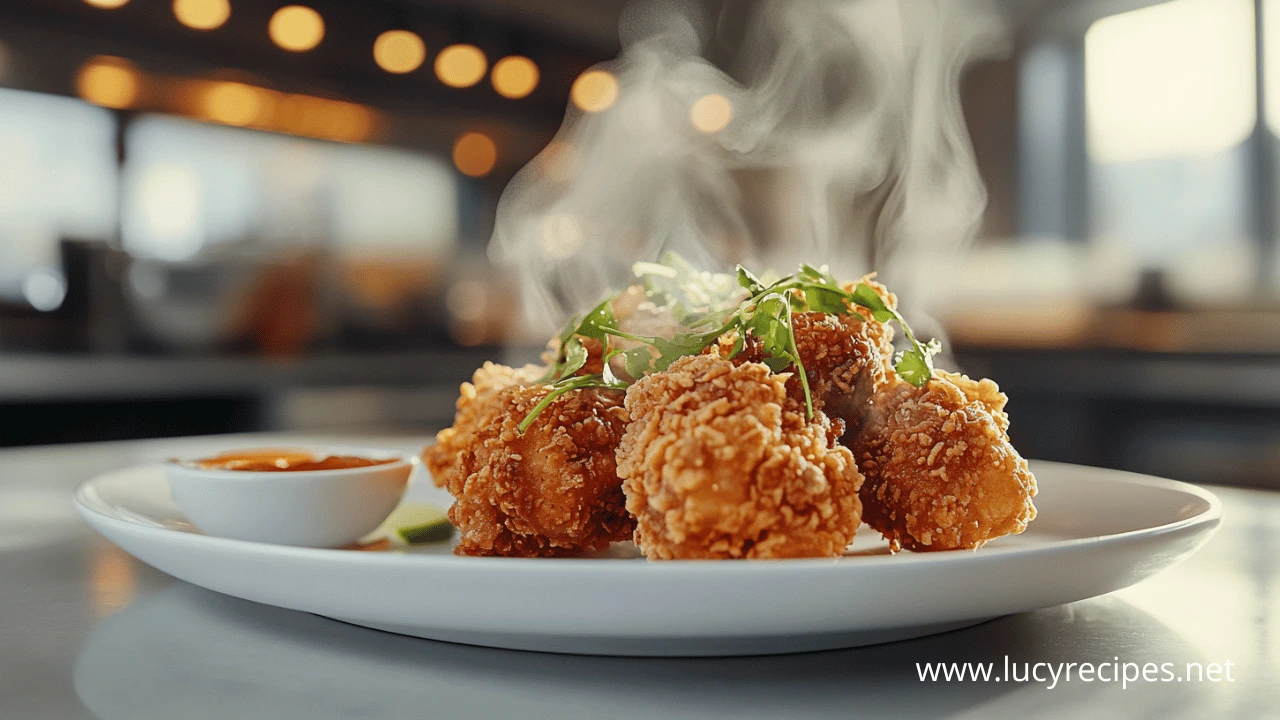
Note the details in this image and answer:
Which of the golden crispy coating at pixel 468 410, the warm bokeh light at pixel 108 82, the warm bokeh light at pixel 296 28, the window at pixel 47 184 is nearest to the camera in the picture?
the golden crispy coating at pixel 468 410

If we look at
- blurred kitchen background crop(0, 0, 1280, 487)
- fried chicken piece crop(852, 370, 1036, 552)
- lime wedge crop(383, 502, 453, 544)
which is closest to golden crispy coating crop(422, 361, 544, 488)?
lime wedge crop(383, 502, 453, 544)

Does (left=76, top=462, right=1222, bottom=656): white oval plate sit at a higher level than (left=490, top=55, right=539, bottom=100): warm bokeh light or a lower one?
lower

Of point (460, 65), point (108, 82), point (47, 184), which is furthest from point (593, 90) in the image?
point (47, 184)

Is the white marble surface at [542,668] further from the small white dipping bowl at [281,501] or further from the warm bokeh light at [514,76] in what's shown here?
the warm bokeh light at [514,76]

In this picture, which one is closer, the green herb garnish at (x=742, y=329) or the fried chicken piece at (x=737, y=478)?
the fried chicken piece at (x=737, y=478)

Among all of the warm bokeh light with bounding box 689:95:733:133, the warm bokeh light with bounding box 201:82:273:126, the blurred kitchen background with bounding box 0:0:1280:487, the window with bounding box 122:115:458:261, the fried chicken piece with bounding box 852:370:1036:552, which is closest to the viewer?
the fried chicken piece with bounding box 852:370:1036:552

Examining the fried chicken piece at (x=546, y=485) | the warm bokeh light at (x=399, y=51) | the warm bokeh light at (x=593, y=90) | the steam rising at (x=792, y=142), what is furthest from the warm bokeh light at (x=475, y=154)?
the fried chicken piece at (x=546, y=485)

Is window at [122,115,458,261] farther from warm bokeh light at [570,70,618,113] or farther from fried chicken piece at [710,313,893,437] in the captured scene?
fried chicken piece at [710,313,893,437]
